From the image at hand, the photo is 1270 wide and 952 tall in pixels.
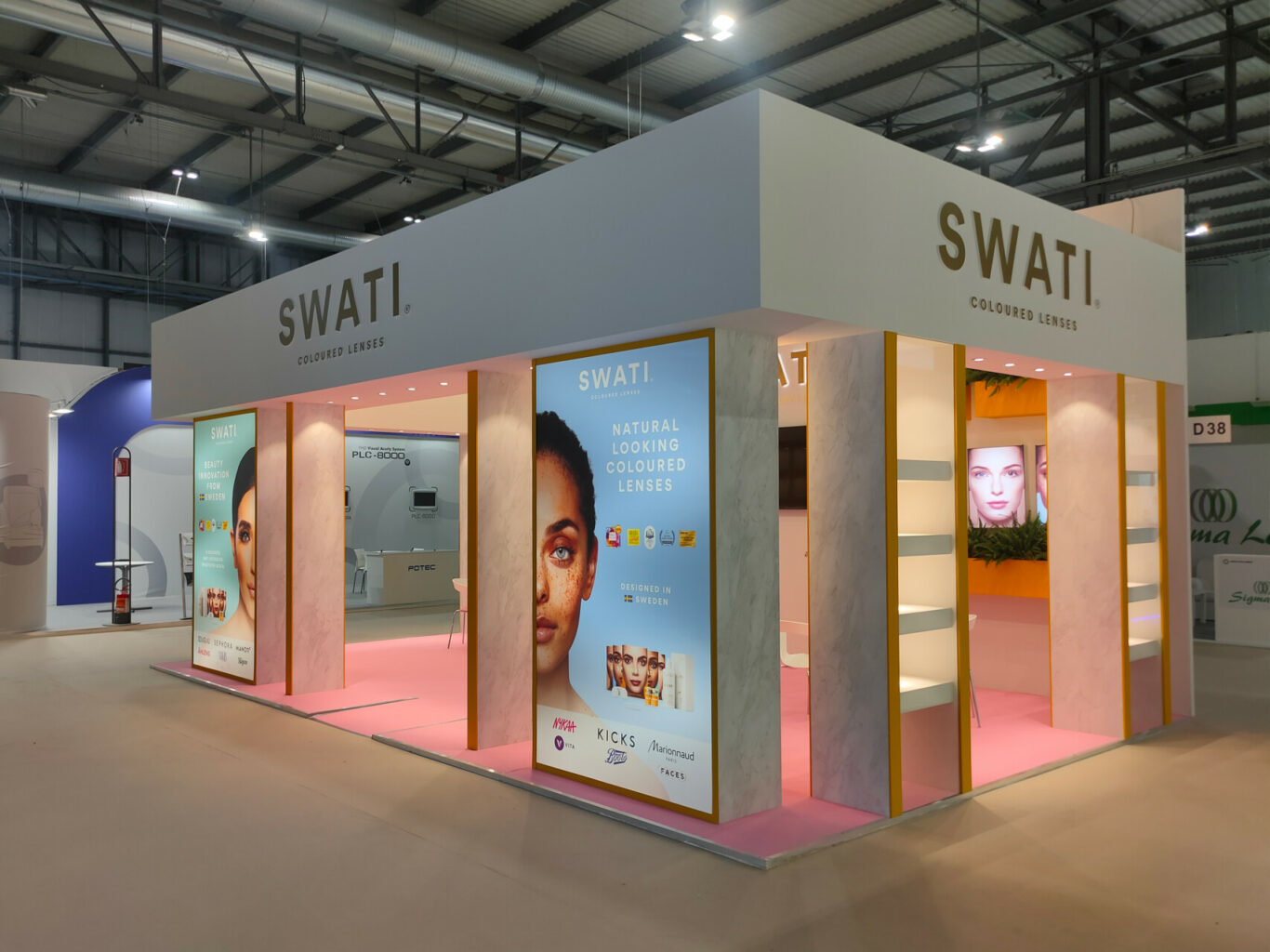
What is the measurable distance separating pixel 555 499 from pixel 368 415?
19.1ft

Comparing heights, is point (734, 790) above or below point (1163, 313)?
below

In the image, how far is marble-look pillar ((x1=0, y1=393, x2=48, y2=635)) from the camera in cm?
1088

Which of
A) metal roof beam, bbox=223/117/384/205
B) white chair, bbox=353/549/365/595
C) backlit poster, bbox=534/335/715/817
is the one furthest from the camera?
white chair, bbox=353/549/365/595

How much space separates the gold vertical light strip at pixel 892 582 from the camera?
14.0 feet

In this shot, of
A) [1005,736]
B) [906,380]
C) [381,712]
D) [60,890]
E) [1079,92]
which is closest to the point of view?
[60,890]

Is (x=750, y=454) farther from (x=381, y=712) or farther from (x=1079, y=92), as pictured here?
(x=1079, y=92)

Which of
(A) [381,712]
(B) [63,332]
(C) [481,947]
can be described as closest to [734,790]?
(C) [481,947]

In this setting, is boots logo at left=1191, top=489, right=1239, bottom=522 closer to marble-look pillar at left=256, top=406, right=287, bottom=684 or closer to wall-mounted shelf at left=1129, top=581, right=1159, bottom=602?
wall-mounted shelf at left=1129, top=581, right=1159, bottom=602

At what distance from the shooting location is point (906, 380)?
4.74 m

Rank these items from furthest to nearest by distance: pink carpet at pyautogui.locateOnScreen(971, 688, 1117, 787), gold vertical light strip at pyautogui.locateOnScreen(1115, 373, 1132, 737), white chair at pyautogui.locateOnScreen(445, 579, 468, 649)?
white chair at pyautogui.locateOnScreen(445, 579, 468, 649)
gold vertical light strip at pyautogui.locateOnScreen(1115, 373, 1132, 737)
pink carpet at pyautogui.locateOnScreen(971, 688, 1117, 787)

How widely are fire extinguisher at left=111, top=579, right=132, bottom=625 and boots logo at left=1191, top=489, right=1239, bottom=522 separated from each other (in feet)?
42.6

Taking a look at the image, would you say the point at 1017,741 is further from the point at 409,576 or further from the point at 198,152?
the point at 198,152

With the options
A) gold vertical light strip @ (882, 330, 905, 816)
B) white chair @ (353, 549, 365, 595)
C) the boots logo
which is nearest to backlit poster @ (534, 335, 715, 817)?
gold vertical light strip @ (882, 330, 905, 816)

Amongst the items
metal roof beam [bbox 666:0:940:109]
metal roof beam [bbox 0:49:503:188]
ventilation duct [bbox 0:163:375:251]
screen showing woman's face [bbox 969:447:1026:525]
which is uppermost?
metal roof beam [bbox 666:0:940:109]
